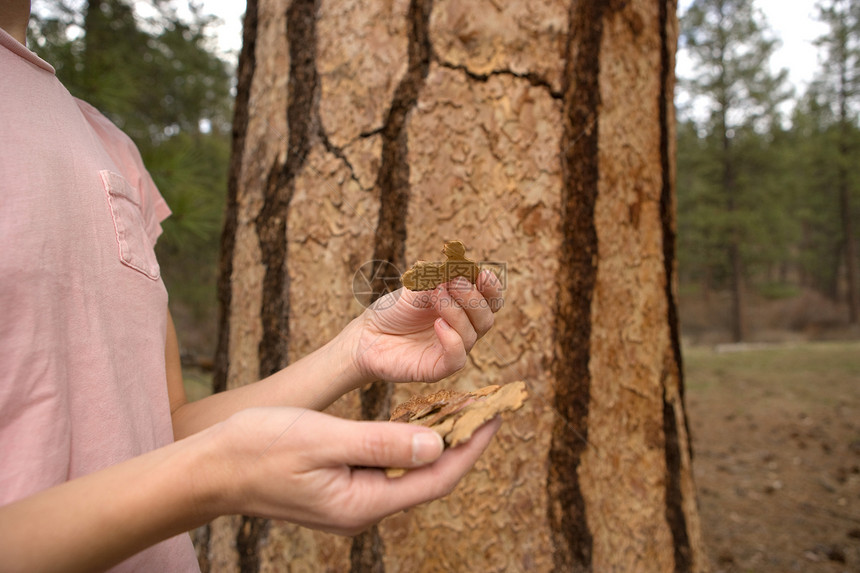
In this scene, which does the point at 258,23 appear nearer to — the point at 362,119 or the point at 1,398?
the point at 362,119

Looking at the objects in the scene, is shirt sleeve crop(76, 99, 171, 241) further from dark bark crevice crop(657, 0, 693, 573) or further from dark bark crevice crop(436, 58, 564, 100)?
dark bark crevice crop(657, 0, 693, 573)

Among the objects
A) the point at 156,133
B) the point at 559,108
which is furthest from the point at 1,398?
the point at 156,133

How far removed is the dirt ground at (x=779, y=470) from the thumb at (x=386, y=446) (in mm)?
2631

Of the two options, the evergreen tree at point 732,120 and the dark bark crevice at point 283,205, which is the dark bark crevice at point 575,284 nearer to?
the dark bark crevice at point 283,205

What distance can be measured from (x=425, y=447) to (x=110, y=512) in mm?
428

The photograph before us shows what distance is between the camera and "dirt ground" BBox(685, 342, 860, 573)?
2.69m

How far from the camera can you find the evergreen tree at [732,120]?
1694cm

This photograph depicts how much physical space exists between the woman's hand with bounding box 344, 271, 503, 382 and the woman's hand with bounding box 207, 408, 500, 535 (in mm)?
313

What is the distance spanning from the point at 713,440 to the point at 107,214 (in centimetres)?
528

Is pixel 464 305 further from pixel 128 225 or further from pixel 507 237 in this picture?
pixel 128 225

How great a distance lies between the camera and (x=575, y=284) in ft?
4.87

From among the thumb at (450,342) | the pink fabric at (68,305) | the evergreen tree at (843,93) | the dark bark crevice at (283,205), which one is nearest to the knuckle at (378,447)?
the thumb at (450,342)

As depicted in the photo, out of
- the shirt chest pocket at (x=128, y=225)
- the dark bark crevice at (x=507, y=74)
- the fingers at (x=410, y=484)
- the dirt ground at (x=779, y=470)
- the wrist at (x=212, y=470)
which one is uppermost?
the dark bark crevice at (x=507, y=74)

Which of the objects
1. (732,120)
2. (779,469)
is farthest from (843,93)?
(779,469)
